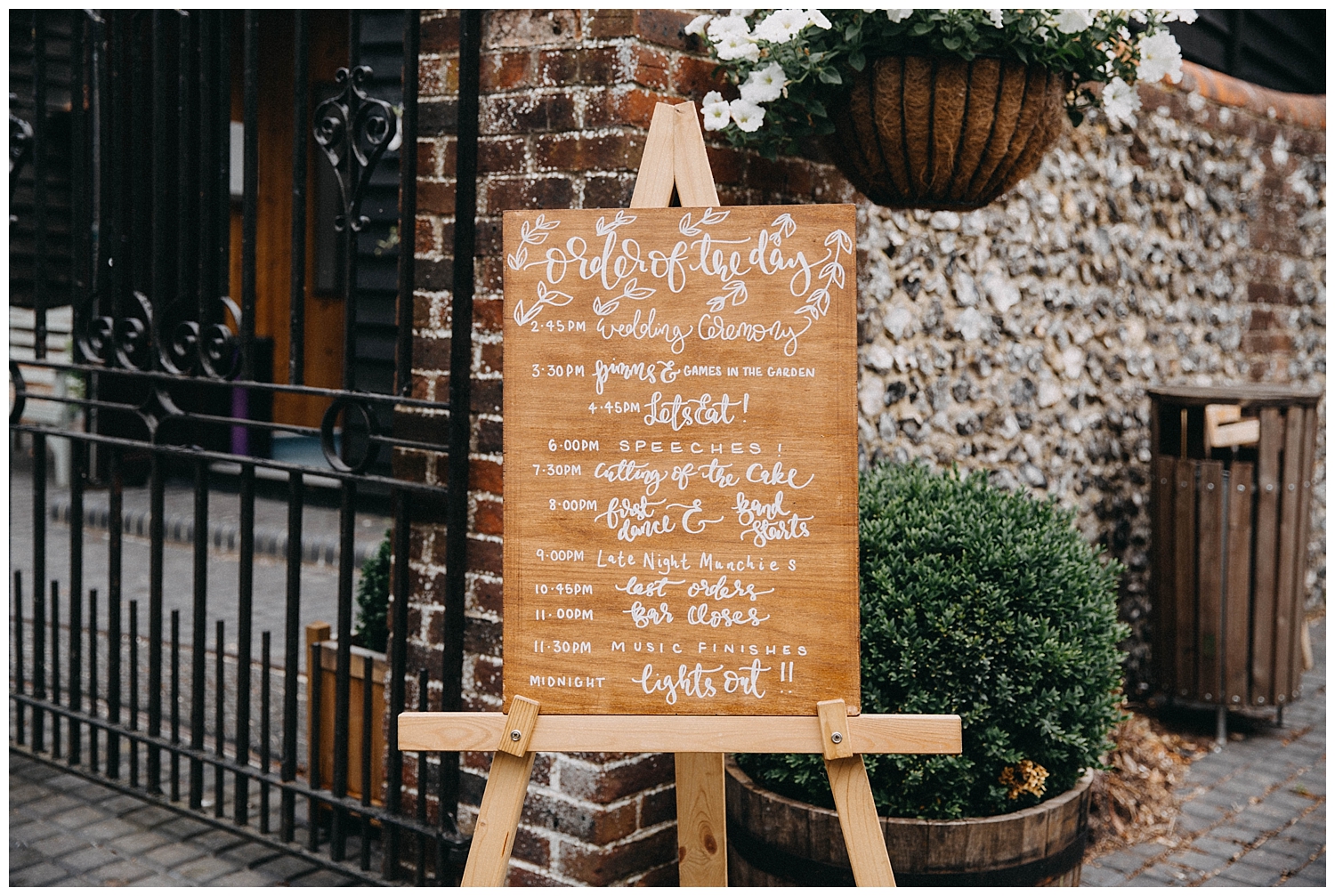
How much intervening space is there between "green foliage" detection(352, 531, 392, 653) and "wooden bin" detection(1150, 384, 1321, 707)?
288cm

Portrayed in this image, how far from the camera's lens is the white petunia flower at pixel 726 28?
271 centimetres

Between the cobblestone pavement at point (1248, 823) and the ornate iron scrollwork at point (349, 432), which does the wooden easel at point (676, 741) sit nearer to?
the ornate iron scrollwork at point (349, 432)

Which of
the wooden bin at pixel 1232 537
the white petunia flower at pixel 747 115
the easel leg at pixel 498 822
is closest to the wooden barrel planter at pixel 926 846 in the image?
the easel leg at pixel 498 822

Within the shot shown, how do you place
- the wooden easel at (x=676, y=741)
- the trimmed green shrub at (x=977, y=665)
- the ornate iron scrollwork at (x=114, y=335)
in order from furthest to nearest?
the ornate iron scrollwork at (x=114, y=335), the trimmed green shrub at (x=977, y=665), the wooden easel at (x=676, y=741)

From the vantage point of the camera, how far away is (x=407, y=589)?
10.3ft

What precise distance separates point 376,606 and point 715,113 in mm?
1670

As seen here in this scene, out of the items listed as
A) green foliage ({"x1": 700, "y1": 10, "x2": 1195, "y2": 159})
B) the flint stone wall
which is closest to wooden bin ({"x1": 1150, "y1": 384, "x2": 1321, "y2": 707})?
the flint stone wall

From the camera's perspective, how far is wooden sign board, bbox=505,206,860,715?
2176 mm

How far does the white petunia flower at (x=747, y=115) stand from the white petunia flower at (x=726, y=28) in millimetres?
148

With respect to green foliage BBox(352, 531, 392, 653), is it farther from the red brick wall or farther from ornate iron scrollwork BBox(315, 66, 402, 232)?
ornate iron scrollwork BBox(315, 66, 402, 232)

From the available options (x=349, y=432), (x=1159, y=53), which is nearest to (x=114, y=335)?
(x=349, y=432)

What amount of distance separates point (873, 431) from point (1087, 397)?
1477 millimetres

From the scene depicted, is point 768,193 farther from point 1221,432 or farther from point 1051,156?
point 1221,432

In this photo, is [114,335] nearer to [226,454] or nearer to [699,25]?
[226,454]
